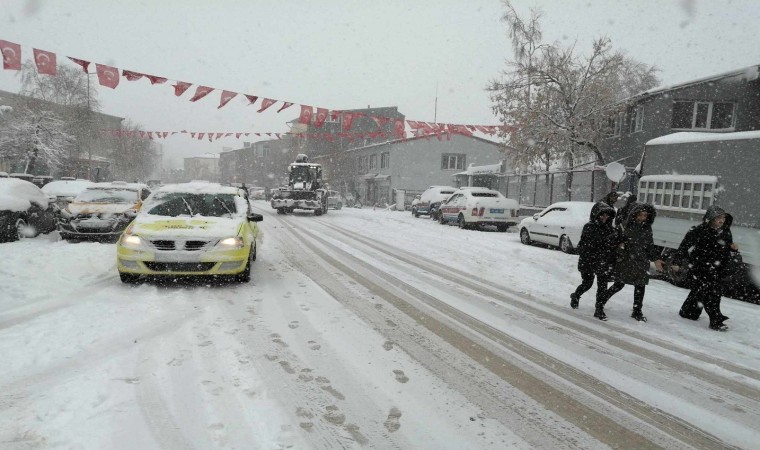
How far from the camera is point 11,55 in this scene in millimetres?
11750

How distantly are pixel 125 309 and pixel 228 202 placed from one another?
3.02 metres

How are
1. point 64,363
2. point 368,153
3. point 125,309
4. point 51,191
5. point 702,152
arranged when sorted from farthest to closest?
point 368,153 → point 51,191 → point 702,152 → point 125,309 → point 64,363

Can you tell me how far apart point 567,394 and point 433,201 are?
22.0 metres

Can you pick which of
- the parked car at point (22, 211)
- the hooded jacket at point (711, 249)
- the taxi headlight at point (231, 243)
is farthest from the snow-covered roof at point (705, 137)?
the parked car at point (22, 211)

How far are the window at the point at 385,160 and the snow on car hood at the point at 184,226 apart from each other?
1355 inches

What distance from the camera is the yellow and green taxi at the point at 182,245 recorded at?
6.30m

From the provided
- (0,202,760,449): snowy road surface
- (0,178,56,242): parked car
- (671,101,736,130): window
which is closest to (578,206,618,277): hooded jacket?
(0,202,760,449): snowy road surface

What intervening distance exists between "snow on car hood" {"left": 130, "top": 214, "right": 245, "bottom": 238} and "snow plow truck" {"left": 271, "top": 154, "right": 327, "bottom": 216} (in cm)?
1717

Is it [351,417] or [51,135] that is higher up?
[51,135]

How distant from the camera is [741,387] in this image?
153 inches

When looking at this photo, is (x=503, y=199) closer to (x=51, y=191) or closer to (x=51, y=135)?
(x=51, y=191)

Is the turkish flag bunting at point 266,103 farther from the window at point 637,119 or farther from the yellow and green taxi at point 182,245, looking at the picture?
the window at point 637,119

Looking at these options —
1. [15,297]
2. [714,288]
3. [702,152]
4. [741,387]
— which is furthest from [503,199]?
[15,297]

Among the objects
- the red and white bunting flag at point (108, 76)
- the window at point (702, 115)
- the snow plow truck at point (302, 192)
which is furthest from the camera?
the snow plow truck at point (302, 192)
